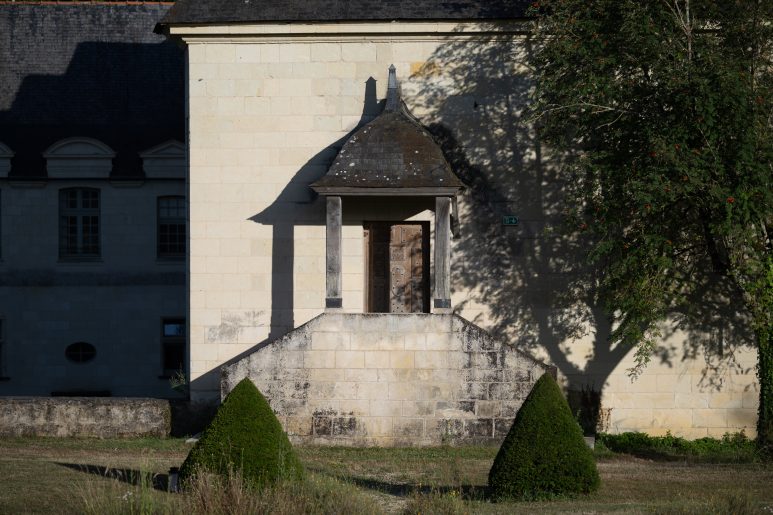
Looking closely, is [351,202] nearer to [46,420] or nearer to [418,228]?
[418,228]

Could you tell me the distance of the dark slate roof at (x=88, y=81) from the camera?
29.1 meters

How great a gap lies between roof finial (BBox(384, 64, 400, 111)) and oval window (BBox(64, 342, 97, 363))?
13.2 m

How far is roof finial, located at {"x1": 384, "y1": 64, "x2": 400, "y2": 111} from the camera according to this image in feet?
61.1

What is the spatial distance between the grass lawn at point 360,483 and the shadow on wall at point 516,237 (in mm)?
2399

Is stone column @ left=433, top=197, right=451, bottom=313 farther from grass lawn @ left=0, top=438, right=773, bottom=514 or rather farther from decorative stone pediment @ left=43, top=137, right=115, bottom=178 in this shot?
decorative stone pediment @ left=43, top=137, right=115, bottom=178

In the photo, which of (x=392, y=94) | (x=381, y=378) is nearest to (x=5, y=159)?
(x=392, y=94)

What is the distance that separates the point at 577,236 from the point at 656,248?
282 cm

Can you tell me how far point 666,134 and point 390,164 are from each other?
14.3 ft

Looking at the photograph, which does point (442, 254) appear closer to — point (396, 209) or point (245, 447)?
point (396, 209)

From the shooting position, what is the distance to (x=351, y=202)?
18969 mm

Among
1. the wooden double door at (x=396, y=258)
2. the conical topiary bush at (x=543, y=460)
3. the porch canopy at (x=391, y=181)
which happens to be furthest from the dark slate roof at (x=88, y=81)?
the conical topiary bush at (x=543, y=460)

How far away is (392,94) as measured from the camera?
18.6m

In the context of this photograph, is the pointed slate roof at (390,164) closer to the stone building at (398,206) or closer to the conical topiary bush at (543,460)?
the stone building at (398,206)

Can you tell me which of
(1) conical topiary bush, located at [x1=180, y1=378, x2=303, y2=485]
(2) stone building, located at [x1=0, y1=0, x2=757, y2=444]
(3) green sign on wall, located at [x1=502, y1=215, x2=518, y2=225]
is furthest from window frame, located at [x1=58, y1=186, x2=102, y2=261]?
(1) conical topiary bush, located at [x1=180, y1=378, x2=303, y2=485]
